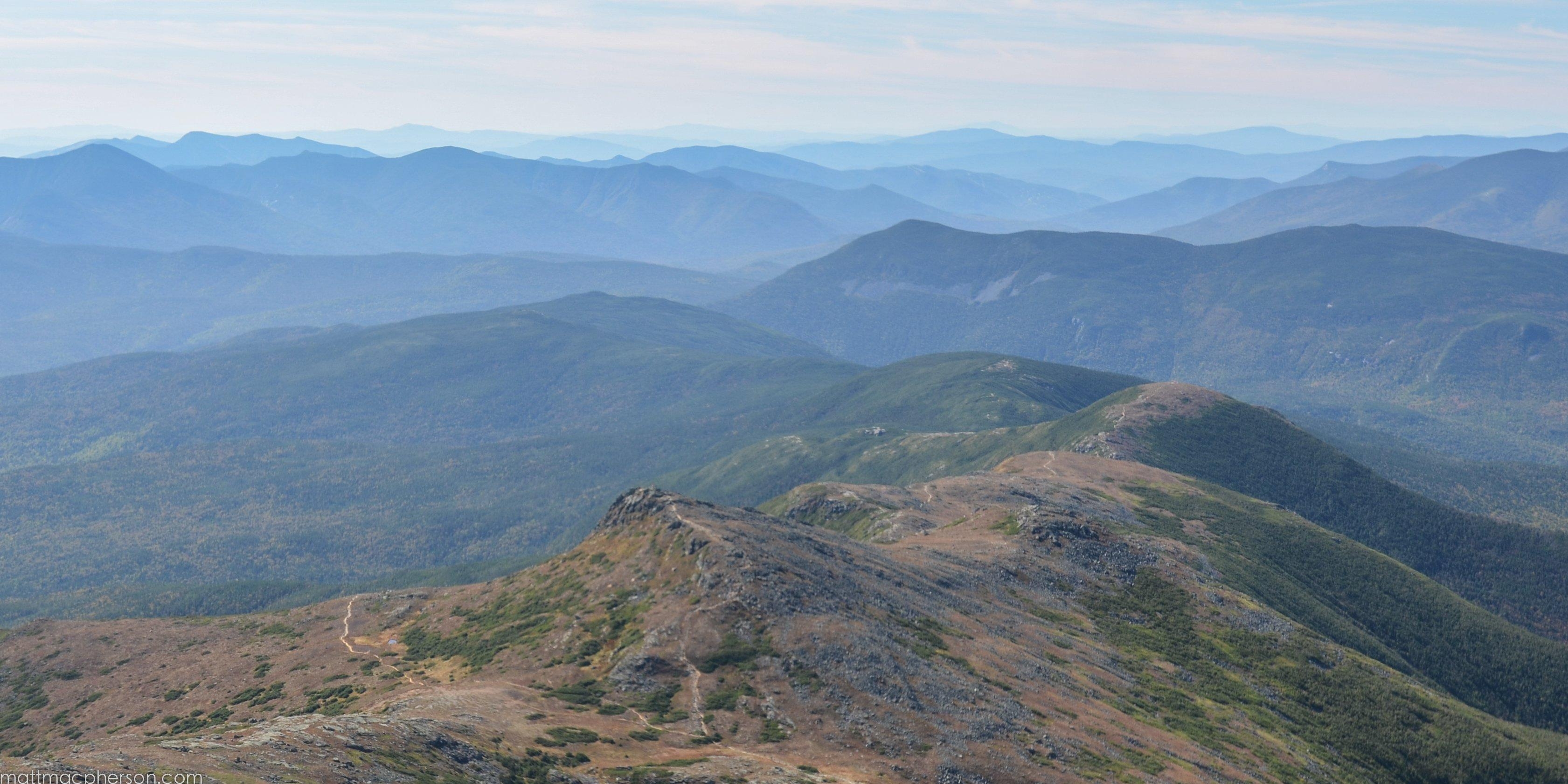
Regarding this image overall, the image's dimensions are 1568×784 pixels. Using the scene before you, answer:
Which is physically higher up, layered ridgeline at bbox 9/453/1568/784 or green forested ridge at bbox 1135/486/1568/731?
layered ridgeline at bbox 9/453/1568/784

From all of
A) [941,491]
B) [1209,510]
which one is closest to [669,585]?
[941,491]

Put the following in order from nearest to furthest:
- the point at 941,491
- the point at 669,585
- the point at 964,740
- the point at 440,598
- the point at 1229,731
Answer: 1. the point at 964,740
2. the point at 669,585
3. the point at 1229,731
4. the point at 440,598
5. the point at 941,491

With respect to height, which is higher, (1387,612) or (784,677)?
(784,677)

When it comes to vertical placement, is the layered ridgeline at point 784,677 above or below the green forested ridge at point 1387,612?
above

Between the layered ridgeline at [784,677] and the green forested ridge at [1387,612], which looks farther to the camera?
the green forested ridge at [1387,612]

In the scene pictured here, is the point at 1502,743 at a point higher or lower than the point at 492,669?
lower

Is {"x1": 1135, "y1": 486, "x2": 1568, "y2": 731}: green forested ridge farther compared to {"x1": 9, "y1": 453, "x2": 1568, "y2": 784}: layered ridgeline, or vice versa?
{"x1": 1135, "y1": 486, "x2": 1568, "y2": 731}: green forested ridge

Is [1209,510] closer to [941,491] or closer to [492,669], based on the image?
[941,491]

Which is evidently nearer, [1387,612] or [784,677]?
[784,677]
